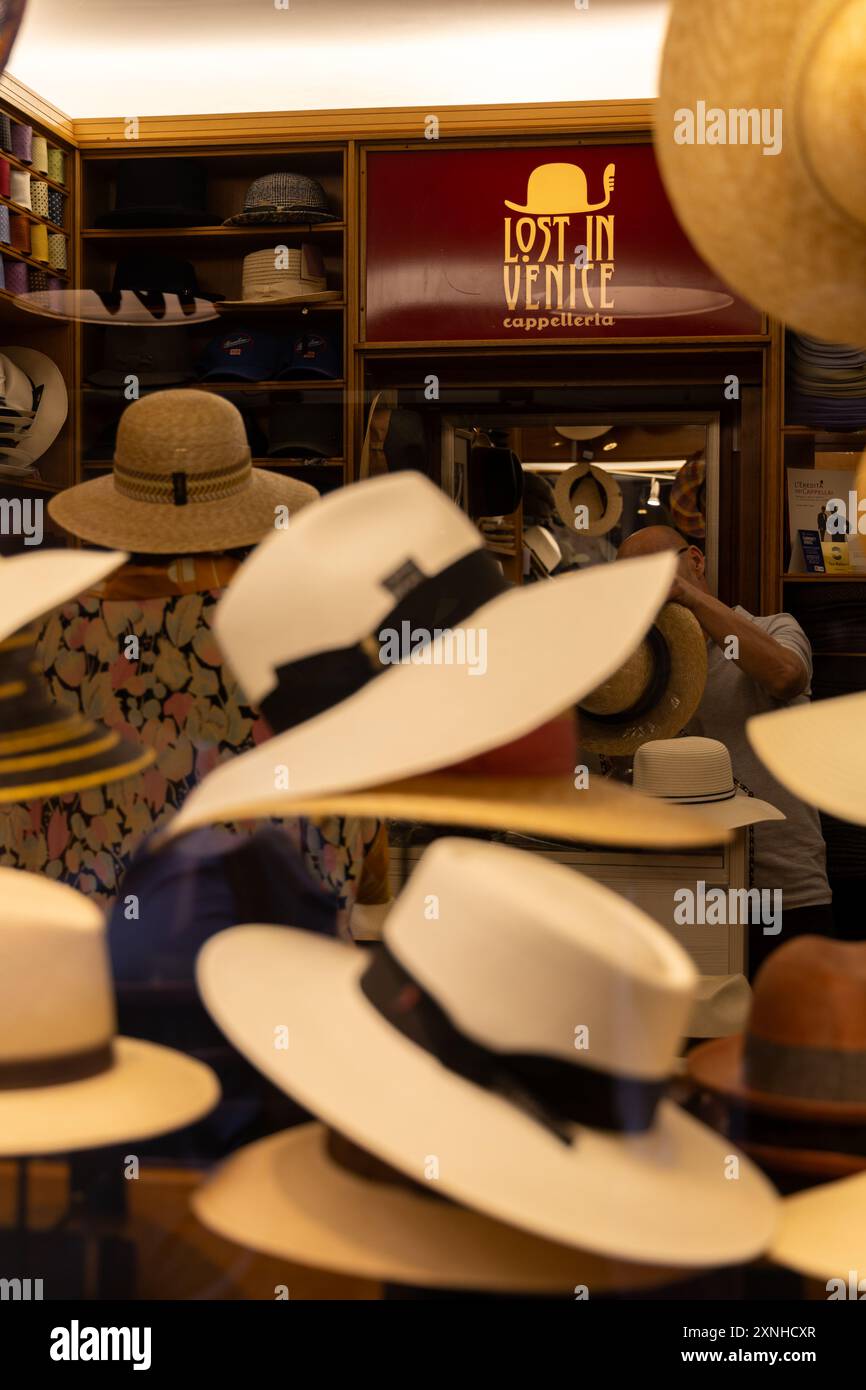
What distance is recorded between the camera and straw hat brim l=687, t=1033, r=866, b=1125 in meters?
0.79

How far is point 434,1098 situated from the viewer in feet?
2.29

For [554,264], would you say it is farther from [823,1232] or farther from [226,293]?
[823,1232]

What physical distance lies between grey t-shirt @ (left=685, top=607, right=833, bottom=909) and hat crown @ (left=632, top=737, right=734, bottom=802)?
1 cm

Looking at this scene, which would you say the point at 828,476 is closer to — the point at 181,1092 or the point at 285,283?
the point at 285,283

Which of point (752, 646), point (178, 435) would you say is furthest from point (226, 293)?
point (752, 646)

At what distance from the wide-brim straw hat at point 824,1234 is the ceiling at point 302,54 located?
848mm

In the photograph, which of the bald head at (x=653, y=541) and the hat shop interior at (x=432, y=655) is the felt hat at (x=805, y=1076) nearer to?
the hat shop interior at (x=432, y=655)

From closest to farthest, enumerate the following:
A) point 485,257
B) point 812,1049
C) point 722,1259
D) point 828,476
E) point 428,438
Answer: point 722,1259
point 812,1049
point 428,438
point 828,476
point 485,257

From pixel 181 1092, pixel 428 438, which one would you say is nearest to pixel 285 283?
pixel 428 438

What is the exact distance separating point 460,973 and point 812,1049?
24cm

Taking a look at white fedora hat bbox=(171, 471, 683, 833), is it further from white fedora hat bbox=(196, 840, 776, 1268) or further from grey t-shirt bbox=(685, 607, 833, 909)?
grey t-shirt bbox=(685, 607, 833, 909)

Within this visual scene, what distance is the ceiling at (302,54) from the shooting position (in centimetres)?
107

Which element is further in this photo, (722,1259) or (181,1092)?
(181,1092)

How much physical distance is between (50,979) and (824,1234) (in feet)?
1.59
